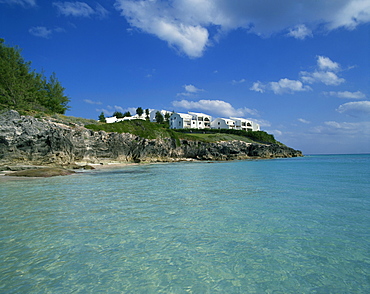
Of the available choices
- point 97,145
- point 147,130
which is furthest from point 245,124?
point 97,145

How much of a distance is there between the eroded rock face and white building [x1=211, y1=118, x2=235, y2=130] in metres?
34.7

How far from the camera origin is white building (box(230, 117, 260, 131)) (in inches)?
4491

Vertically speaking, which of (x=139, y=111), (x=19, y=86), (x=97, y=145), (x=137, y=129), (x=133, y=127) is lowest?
(x=97, y=145)

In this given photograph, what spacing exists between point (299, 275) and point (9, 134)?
40.7 m

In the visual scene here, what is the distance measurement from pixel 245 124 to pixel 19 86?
9643cm

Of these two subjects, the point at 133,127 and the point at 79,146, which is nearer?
the point at 79,146

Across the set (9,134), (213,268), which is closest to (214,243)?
(213,268)

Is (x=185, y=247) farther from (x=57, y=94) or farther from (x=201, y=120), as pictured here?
(x=201, y=120)

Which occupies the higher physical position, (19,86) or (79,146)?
(19,86)

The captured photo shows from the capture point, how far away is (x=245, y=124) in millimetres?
115438

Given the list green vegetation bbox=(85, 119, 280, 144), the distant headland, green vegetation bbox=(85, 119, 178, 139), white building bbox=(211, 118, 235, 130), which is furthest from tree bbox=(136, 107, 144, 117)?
green vegetation bbox=(85, 119, 178, 139)

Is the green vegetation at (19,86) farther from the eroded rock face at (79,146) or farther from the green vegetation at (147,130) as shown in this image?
the green vegetation at (147,130)

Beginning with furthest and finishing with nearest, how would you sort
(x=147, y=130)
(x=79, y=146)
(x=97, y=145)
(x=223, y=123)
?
(x=223, y=123)
(x=147, y=130)
(x=97, y=145)
(x=79, y=146)

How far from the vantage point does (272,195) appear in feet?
41.2
